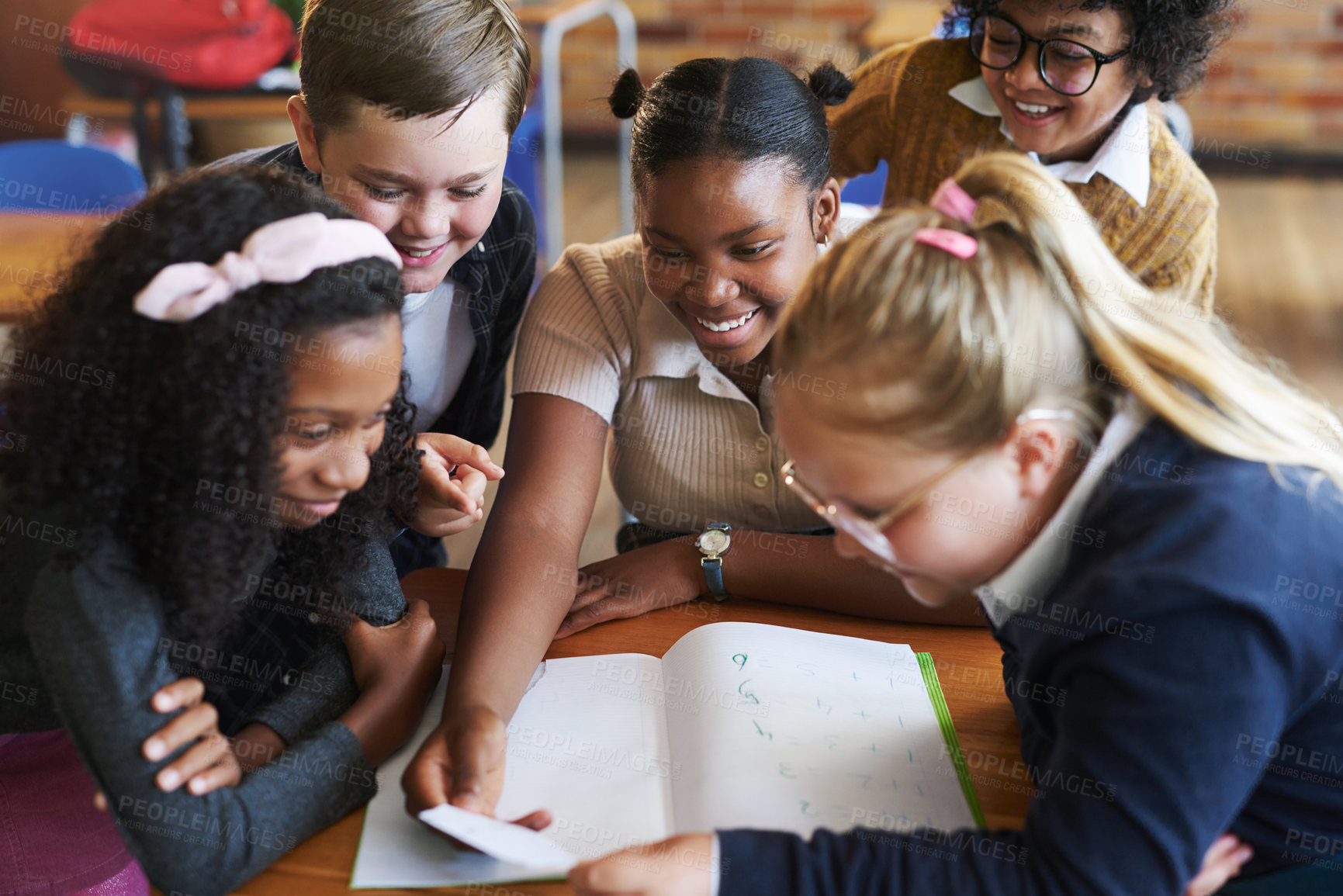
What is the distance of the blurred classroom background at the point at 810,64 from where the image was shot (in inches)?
141

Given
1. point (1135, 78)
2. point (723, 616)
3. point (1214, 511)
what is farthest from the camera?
point (1135, 78)

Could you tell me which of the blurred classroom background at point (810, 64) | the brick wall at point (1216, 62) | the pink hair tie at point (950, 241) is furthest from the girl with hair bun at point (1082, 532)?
the brick wall at point (1216, 62)

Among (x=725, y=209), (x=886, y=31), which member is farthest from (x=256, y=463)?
(x=886, y=31)

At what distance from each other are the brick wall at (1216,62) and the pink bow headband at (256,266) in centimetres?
384

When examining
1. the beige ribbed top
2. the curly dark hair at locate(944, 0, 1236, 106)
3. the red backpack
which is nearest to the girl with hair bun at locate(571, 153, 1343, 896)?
the beige ribbed top

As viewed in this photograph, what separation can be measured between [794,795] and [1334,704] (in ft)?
1.27

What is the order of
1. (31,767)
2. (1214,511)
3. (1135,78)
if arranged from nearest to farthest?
(1214,511)
(31,767)
(1135,78)

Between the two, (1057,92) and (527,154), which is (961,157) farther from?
(527,154)

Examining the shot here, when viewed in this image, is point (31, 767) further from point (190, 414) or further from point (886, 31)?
point (886, 31)

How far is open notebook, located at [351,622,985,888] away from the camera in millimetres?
823

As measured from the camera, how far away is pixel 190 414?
0.77 m

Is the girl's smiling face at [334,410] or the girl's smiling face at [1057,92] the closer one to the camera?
the girl's smiling face at [334,410]

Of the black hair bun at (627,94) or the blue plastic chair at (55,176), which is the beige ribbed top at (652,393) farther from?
the blue plastic chair at (55,176)

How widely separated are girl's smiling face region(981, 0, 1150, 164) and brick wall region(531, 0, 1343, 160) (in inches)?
112
